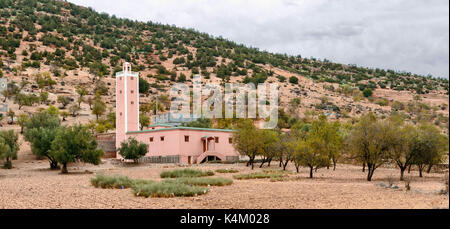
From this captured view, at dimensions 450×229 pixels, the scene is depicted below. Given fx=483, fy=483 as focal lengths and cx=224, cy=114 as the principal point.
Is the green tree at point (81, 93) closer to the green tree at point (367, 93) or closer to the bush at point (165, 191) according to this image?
the green tree at point (367, 93)

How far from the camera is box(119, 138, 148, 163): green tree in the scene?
4362cm

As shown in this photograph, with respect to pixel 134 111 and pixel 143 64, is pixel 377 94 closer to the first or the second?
pixel 143 64

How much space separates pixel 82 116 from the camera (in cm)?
Result: 6500

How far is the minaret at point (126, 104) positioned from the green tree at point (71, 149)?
13.5 metres

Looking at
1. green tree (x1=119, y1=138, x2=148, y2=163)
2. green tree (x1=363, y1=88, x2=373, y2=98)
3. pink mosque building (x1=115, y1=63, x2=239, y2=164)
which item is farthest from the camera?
green tree (x1=363, y1=88, x2=373, y2=98)

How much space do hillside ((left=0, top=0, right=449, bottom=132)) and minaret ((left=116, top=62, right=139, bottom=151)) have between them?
6557mm

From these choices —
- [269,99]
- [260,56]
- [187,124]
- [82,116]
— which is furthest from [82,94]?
[260,56]

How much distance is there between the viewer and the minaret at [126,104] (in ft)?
162

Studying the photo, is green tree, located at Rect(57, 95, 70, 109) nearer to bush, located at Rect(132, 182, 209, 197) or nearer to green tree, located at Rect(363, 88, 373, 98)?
bush, located at Rect(132, 182, 209, 197)

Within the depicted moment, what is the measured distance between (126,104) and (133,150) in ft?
23.9

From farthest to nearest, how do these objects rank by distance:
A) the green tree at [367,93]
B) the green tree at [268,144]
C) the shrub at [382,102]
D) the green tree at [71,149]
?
the green tree at [367,93] → the shrub at [382,102] → the green tree at [268,144] → the green tree at [71,149]

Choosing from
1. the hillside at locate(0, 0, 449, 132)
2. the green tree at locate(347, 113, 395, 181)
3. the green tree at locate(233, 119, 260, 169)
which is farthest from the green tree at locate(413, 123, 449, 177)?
the hillside at locate(0, 0, 449, 132)

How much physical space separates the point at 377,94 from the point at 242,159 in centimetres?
5432

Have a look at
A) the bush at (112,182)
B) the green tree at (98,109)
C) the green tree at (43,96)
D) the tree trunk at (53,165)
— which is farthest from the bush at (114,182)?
the green tree at (43,96)
